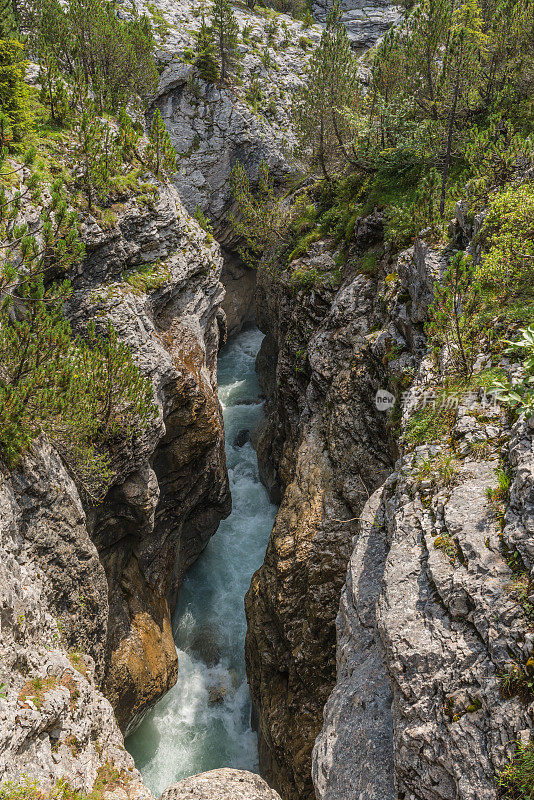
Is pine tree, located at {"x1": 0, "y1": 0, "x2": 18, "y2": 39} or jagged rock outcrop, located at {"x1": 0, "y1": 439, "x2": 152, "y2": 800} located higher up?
pine tree, located at {"x1": 0, "y1": 0, "x2": 18, "y2": 39}

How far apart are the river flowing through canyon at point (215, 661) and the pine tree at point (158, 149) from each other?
18360 mm

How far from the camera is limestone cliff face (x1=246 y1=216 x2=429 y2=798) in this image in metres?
12.6

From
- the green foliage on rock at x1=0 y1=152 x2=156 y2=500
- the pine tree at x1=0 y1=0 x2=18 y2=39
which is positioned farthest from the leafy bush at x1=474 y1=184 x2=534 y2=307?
the pine tree at x1=0 y1=0 x2=18 y2=39

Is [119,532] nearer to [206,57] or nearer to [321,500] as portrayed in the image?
[321,500]

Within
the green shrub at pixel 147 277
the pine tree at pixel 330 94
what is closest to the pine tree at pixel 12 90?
the green shrub at pixel 147 277

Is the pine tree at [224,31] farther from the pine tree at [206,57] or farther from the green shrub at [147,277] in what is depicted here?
the green shrub at [147,277]

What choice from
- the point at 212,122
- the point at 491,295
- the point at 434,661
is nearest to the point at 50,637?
the point at 434,661

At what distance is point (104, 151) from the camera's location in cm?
1670

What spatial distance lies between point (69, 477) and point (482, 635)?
35.4ft

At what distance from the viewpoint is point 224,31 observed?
36656 mm

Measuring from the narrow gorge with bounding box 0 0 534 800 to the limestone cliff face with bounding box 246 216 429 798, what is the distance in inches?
4.3

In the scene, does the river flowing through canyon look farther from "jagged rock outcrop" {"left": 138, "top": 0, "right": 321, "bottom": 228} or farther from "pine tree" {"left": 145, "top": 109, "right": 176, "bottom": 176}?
"jagged rock outcrop" {"left": 138, "top": 0, "right": 321, "bottom": 228}

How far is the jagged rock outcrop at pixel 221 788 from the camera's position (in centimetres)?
881

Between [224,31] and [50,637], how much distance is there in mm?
47327
